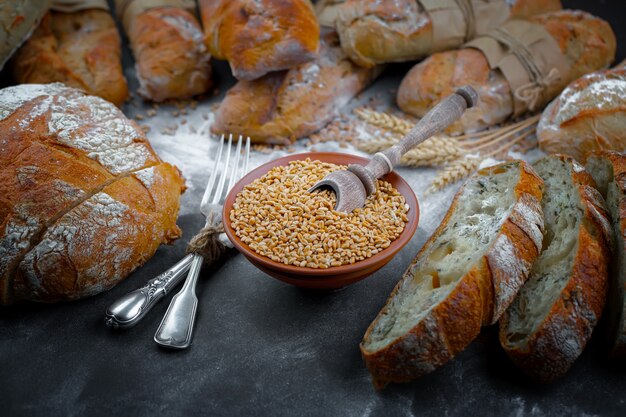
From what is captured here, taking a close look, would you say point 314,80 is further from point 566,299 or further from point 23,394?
point 23,394

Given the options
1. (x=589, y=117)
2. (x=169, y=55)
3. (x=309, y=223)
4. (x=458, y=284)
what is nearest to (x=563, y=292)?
(x=458, y=284)

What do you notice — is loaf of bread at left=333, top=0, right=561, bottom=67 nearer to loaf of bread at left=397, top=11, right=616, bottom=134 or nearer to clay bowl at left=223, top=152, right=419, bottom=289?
loaf of bread at left=397, top=11, right=616, bottom=134

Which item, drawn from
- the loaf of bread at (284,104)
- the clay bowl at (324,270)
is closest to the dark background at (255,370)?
the clay bowl at (324,270)

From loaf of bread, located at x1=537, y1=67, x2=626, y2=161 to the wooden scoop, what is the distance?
58 cm

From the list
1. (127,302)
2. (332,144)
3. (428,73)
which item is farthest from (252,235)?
(428,73)

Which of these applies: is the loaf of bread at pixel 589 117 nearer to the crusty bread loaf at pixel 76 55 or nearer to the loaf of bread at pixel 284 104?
the loaf of bread at pixel 284 104

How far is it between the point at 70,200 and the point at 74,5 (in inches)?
73.8

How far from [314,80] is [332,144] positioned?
0.37 meters

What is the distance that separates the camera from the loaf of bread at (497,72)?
2.91 m

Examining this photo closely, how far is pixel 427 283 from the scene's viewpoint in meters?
1.74

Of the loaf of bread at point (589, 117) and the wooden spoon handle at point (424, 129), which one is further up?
the wooden spoon handle at point (424, 129)

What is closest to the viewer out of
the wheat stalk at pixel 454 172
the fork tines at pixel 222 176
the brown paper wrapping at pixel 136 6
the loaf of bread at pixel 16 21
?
the fork tines at pixel 222 176

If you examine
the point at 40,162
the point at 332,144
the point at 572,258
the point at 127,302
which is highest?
the point at 40,162

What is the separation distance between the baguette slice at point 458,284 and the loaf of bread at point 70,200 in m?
0.97
